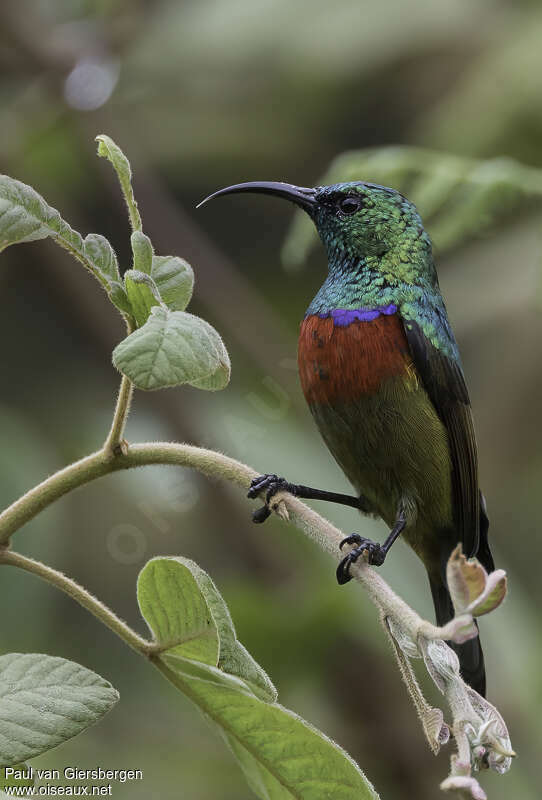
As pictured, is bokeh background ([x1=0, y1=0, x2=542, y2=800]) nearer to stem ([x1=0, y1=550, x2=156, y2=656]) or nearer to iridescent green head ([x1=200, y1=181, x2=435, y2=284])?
iridescent green head ([x1=200, y1=181, x2=435, y2=284])

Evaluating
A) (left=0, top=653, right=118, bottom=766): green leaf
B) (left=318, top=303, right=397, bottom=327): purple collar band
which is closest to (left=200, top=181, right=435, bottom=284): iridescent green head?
(left=318, top=303, right=397, bottom=327): purple collar band

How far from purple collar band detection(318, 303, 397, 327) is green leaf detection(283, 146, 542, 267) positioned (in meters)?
0.51

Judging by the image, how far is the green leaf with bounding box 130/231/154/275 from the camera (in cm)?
137

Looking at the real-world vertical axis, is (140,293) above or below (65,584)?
above

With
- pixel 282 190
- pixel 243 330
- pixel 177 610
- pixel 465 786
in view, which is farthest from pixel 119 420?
pixel 243 330

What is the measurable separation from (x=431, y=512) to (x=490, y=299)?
2066mm

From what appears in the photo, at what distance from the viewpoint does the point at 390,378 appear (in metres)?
Result: 2.32

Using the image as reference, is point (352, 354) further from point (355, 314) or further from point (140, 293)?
point (140, 293)

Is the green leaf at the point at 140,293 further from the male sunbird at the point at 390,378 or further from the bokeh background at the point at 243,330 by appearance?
the bokeh background at the point at 243,330

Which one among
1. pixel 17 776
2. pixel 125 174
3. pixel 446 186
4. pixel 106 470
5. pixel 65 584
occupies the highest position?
pixel 446 186

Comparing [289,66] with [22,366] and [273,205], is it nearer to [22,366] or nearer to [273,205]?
[273,205]

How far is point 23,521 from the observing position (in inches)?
54.1

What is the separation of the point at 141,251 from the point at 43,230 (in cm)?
13

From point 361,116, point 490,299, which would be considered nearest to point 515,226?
point 490,299
